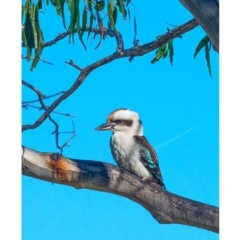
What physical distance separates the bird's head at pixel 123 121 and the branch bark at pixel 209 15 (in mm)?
280

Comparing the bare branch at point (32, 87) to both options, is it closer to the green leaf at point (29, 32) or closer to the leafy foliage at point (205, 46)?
the green leaf at point (29, 32)

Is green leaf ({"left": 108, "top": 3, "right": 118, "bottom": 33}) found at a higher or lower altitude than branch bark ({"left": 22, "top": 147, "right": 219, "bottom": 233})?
higher

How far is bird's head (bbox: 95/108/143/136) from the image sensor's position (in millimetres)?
2172

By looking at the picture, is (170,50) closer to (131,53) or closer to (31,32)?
(131,53)

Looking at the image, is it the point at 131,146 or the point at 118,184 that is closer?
the point at 118,184

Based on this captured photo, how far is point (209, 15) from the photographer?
1.97 meters

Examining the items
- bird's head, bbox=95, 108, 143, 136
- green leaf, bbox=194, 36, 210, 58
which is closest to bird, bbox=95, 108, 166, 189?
bird's head, bbox=95, 108, 143, 136

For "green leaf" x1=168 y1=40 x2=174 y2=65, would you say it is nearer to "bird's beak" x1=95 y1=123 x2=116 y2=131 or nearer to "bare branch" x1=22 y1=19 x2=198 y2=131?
"bare branch" x1=22 y1=19 x2=198 y2=131

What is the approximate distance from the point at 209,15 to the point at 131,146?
1.34ft

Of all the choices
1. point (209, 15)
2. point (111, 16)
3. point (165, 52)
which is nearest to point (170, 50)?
point (165, 52)

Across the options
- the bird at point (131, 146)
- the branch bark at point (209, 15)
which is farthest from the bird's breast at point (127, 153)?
the branch bark at point (209, 15)
